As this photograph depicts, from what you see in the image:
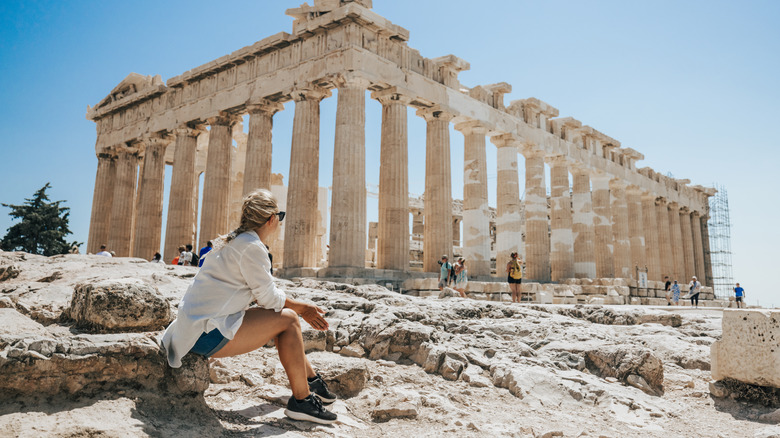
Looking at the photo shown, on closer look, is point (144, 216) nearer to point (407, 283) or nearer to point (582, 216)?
point (407, 283)

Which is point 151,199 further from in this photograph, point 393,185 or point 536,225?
point 536,225

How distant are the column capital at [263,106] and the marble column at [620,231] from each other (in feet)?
64.8

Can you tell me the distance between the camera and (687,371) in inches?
275

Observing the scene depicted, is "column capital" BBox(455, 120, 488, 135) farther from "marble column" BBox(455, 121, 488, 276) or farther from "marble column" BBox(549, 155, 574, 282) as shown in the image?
"marble column" BBox(549, 155, 574, 282)

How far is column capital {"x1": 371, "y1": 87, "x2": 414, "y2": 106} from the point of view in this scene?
19984 mm

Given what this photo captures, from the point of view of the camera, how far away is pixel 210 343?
3.65 metres

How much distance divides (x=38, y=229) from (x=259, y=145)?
906 inches

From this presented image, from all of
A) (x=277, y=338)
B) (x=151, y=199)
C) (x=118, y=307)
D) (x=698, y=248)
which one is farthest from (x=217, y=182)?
(x=698, y=248)

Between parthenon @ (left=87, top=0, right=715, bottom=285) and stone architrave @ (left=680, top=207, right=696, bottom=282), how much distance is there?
5.64m

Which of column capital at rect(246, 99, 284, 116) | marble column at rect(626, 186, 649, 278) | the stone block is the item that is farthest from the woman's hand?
marble column at rect(626, 186, 649, 278)

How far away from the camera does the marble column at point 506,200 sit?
24.5 meters

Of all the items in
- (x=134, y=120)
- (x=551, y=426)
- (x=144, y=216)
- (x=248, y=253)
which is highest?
(x=134, y=120)

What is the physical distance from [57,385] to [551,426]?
3.83 meters

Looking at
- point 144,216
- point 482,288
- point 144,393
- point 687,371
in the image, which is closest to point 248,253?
point 144,393
